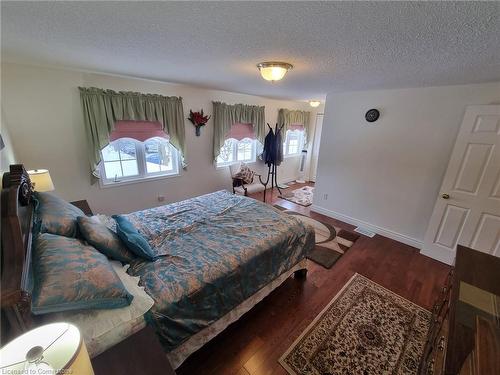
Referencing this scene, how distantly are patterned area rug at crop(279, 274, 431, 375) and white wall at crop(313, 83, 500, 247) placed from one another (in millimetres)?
1523

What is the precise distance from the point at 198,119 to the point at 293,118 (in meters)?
2.82

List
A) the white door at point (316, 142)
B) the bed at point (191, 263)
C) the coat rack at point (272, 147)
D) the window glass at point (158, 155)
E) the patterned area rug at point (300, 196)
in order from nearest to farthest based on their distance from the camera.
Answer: the bed at point (191, 263), the window glass at point (158, 155), the patterned area rug at point (300, 196), the coat rack at point (272, 147), the white door at point (316, 142)

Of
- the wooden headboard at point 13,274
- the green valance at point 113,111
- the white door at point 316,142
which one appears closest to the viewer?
the wooden headboard at point 13,274

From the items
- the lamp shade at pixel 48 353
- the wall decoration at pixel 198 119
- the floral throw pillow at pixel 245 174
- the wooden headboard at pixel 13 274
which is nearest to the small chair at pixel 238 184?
the floral throw pillow at pixel 245 174

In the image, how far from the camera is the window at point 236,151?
4422 millimetres

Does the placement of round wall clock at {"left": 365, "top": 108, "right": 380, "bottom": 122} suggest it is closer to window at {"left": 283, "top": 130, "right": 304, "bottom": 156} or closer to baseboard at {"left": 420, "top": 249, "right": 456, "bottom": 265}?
baseboard at {"left": 420, "top": 249, "right": 456, "bottom": 265}

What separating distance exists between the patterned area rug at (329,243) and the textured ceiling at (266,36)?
2075 mm

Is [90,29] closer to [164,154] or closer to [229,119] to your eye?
[164,154]

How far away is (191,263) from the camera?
1563 mm

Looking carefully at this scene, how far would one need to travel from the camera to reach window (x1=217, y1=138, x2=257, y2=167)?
14.5 ft

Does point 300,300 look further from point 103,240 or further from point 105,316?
point 103,240

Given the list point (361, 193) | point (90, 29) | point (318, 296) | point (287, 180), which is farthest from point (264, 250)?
point (287, 180)

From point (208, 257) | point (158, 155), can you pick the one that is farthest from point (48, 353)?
point (158, 155)

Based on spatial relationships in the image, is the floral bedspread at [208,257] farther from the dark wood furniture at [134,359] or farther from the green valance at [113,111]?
the green valance at [113,111]
